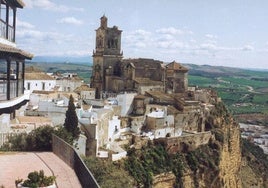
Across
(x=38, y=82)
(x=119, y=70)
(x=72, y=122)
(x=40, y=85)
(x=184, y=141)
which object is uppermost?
(x=119, y=70)

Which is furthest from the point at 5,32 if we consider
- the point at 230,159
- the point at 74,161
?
the point at 230,159

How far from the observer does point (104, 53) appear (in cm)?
5972

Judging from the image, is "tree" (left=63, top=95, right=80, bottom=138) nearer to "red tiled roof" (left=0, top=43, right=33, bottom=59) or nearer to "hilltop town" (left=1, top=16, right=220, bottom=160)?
"hilltop town" (left=1, top=16, right=220, bottom=160)

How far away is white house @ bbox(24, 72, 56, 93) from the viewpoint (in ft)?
158

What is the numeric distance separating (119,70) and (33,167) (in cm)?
4389

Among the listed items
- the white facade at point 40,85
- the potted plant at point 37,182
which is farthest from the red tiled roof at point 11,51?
the white facade at point 40,85

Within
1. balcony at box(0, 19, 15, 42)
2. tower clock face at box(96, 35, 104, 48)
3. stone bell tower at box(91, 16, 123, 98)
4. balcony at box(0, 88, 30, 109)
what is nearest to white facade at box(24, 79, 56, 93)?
stone bell tower at box(91, 16, 123, 98)

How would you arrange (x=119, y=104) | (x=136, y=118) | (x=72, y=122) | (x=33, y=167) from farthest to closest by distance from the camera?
(x=119, y=104) < (x=136, y=118) < (x=72, y=122) < (x=33, y=167)

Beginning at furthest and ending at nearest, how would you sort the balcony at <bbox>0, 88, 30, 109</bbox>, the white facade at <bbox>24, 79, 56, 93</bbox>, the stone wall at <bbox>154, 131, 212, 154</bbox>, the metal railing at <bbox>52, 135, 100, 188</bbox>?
the white facade at <bbox>24, 79, 56, 93</bbox>
the stone wall at <bbox>154, 131, 212, 154</bbox>
the metal railing at <bbox>52, 135, 100, 188</bbox>
the balcony at <bbox>0, 88, 30, 109</bbox>

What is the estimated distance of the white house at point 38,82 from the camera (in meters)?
48.1

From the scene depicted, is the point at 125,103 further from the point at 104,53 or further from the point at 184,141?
the point at 104,53

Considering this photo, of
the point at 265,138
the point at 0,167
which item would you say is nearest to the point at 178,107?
the point at 0,167

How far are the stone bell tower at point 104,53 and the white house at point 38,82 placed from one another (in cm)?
680

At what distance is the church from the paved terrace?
1460 inches
